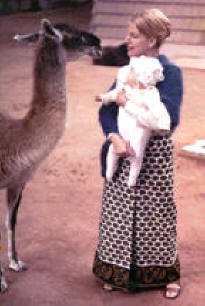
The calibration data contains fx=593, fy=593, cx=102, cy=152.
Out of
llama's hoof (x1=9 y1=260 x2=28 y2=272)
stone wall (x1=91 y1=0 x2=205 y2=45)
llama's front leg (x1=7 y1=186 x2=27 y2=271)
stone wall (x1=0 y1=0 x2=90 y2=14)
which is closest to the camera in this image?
llama's front leg (x1=7 y1=186 x2=27 y2=271)

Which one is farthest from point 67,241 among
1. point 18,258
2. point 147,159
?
point 147,159

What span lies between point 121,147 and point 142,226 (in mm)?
582

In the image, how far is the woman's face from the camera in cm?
323

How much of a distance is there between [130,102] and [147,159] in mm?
388

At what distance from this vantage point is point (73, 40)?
3477 mm

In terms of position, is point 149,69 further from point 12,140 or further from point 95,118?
point 95,118

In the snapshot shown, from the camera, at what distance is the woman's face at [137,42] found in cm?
323

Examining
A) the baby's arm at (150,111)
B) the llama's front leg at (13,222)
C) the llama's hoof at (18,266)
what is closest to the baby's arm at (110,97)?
the baby's arm at (150,111)

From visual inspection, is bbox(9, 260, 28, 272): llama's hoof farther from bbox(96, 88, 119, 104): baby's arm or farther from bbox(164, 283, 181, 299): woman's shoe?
bbox(96, 88, 119, 104): baby's arm

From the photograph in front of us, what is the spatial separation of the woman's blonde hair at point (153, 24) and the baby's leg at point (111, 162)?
0.67 meters

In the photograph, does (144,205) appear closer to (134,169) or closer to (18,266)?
(134,169)

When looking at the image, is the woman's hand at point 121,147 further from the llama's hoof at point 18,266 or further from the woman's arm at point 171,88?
the llama's hoof at point 18,266

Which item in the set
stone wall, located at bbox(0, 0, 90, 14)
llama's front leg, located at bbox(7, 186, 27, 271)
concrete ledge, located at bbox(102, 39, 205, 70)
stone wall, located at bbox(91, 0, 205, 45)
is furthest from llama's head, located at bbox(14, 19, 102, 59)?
stone wall, located at bbox(0, 0, 90, 14)

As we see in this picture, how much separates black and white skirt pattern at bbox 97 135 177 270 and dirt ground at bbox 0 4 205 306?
280 millimetres
